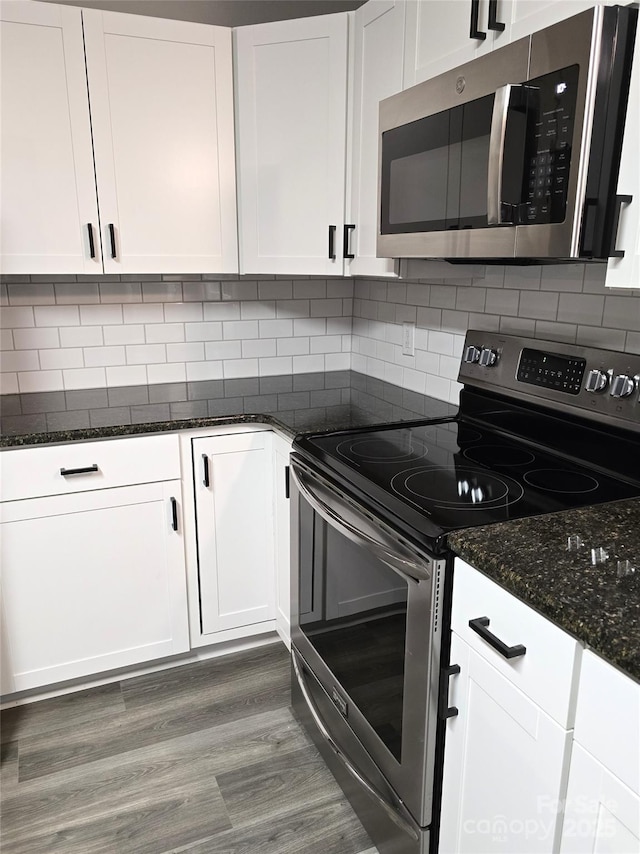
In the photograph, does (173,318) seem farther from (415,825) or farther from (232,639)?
(415,825)

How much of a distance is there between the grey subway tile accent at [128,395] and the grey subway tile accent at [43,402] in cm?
17

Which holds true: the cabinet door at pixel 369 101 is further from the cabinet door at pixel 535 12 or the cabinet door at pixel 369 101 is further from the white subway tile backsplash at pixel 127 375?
the white subway tile backsplash at pixel 127 375

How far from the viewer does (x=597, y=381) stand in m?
1.48

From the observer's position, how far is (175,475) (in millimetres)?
2111

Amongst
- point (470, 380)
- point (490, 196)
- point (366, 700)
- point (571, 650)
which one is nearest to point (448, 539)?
point (571, 650)

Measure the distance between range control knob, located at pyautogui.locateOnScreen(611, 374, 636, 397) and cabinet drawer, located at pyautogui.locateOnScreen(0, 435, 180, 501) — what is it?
51.1 inches

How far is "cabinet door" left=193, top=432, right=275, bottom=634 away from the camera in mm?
2164

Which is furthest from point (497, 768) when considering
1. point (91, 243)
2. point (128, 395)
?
point (91, 243)

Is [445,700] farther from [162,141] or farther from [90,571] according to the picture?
[162,141]

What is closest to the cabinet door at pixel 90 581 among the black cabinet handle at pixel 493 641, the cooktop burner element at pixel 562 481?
the cooktop burner element at pixel 562 481

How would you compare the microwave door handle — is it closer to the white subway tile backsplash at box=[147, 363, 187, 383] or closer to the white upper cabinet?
the white upper cabinet

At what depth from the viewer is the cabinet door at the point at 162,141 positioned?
202 cm

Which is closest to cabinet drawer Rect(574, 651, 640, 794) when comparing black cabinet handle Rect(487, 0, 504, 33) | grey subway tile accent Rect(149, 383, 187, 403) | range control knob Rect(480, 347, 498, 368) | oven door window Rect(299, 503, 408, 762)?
oven door window Rect(299, 503, 408, 762)

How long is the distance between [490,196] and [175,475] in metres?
1.32
